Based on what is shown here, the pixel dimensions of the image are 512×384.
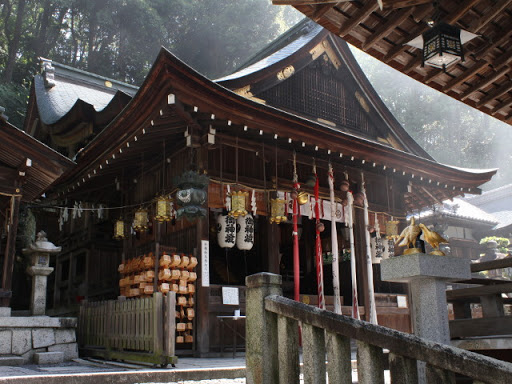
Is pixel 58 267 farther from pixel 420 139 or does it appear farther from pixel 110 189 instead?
pixel 420 139

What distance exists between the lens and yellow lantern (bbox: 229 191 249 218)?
10.4 m

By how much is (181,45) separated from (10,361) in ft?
102

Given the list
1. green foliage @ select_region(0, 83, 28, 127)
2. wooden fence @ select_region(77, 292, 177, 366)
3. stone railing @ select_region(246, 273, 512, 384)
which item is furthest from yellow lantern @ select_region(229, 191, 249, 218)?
green foliage @ select_region(0, 83, 28, 127)

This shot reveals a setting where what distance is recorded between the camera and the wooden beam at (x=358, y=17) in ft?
15.7

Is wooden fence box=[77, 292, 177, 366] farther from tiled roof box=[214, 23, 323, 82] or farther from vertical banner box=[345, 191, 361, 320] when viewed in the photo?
tiled roof box=[214, 23, 323, 82]

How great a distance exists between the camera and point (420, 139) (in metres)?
41.1

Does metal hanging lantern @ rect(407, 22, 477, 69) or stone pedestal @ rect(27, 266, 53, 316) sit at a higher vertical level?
metal hanging lantern @ rect(407, 22, 477, 69)

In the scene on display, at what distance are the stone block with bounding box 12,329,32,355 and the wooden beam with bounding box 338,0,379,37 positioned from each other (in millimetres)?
7813

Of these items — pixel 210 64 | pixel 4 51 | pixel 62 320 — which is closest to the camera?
pixel 62 320

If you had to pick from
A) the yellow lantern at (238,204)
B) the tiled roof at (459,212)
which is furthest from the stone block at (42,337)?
the tiled roof at (459,212)

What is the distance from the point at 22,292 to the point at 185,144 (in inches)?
456

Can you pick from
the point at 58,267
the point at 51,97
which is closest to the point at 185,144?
the point at 58,267

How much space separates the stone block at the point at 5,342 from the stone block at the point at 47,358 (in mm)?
480

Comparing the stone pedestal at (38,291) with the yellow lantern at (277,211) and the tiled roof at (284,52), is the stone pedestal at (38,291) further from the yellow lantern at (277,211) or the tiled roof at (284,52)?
→ the tiled roof at (284,52)
